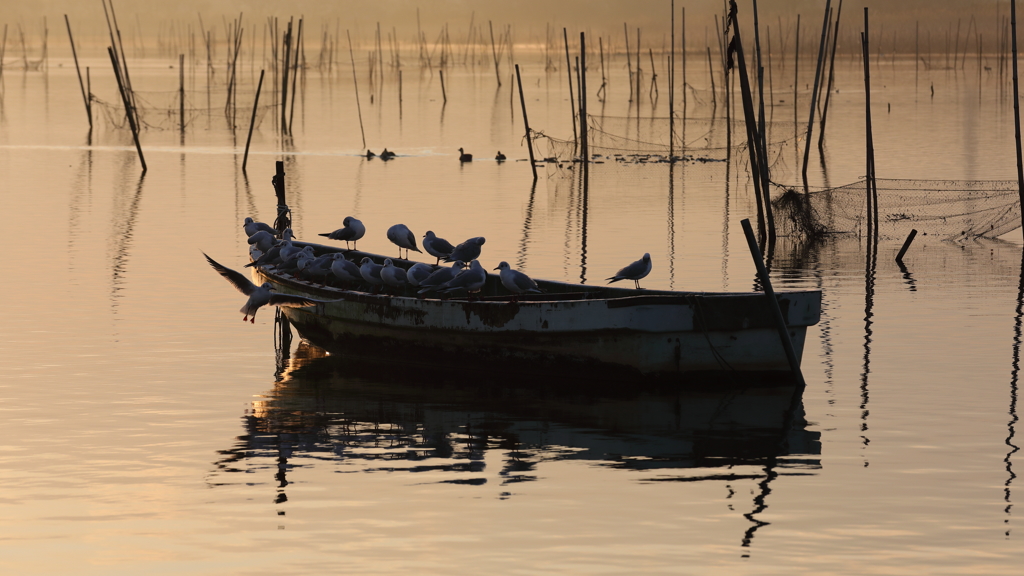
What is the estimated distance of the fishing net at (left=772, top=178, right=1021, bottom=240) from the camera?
2945 centimetres

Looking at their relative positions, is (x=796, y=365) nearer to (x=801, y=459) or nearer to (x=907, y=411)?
(x=907, y=411)

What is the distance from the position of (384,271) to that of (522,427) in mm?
3831

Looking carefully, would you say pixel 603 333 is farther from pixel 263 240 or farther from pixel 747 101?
pixel 747 101

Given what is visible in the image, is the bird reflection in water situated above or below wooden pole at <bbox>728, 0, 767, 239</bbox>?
below

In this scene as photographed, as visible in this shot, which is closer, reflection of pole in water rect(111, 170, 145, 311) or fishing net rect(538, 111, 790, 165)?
reflection of pole in water rect(111, 170, 145, 311)

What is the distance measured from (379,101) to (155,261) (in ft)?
257

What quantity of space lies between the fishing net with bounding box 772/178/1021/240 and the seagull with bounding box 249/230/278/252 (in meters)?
12.6

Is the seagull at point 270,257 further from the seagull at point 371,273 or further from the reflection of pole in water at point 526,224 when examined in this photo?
the reflection of pole in water at point 526,224

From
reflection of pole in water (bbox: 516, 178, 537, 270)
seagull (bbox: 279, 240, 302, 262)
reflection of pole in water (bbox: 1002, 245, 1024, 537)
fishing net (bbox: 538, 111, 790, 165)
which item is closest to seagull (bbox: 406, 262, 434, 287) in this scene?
seagull (bbox: 279, 240, 302, 262)

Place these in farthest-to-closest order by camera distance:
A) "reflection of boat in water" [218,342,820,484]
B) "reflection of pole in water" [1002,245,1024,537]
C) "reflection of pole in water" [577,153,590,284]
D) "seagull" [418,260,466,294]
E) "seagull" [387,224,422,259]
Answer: "reflection of pole in water" [577,153,590,284] < "seagull" [387,224,422,259] < "seagull" [418,260,466,294] < "reflection of boat in water" [218,342,820,484] < "reflection of pole in water" [1002,245,1024,537]

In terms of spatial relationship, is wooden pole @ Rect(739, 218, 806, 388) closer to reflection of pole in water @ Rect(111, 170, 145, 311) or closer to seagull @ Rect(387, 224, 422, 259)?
seagull @ Rect(387, 224, 422, 259)

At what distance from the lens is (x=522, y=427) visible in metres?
14.0

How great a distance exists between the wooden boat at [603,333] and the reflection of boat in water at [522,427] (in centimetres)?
25

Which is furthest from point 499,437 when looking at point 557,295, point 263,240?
point 263,240
